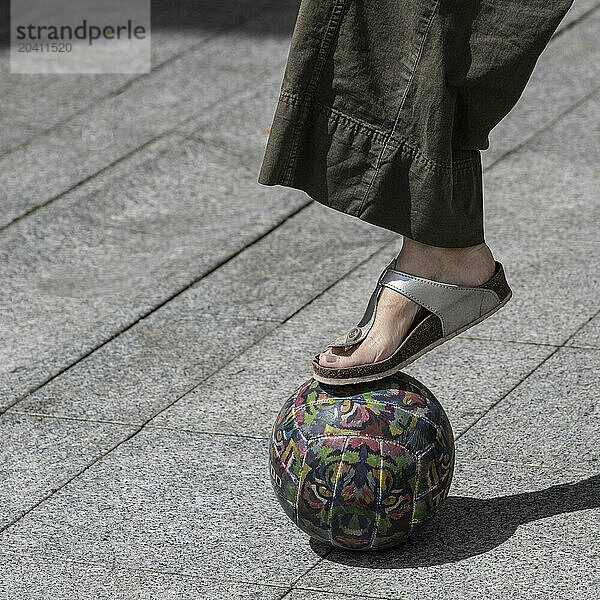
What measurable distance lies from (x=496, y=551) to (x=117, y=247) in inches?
129

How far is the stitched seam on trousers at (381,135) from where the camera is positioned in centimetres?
376

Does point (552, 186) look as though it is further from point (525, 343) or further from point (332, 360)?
point (332, 360)

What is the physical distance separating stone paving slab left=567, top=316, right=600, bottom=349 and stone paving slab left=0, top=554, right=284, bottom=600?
2101mm

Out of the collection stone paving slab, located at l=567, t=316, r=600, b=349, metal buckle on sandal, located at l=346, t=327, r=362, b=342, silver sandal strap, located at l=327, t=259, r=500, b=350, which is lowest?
stone paving slab, located at l=567, t=316, r=600, b=349

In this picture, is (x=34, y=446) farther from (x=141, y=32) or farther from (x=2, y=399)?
(x=141, y=32)

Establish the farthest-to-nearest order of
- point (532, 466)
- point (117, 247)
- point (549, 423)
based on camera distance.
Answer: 1. point (117, 247)
2. point (549, 423)
3. point (532, 466)

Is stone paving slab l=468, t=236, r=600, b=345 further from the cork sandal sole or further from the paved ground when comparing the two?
the cork sandal sole

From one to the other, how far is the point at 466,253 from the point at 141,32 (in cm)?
650

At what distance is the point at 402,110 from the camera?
12.3ft

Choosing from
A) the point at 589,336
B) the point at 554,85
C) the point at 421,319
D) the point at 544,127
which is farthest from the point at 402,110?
the point at 554,85

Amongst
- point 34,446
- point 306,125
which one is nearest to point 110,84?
point 34,446

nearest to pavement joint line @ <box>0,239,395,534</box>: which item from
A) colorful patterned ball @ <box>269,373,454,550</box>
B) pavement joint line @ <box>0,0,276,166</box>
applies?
colorful patterned ball @ <box>269,373,454,550</box>

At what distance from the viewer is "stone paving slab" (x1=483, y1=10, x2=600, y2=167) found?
25.2ft

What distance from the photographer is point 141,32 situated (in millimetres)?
9906
